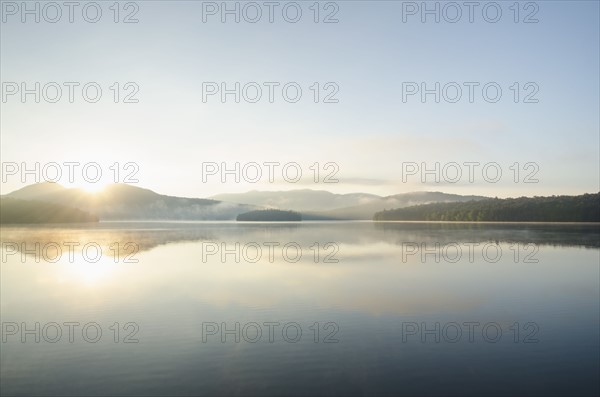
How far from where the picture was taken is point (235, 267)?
52.8 m

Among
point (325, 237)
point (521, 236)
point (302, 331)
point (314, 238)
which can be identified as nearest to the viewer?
point (302, 331)

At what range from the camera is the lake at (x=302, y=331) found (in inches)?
679

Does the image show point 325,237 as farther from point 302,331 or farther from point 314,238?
point 302,331

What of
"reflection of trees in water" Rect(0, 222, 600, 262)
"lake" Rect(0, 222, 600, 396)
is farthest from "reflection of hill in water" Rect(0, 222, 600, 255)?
"lake" Rect(0, 222, 600, 396)

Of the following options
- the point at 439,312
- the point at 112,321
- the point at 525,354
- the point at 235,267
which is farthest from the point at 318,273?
the point at 525,354

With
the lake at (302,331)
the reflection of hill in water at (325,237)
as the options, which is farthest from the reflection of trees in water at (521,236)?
the lake at (302,331)

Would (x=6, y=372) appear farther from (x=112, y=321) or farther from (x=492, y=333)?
(x=492, y=333)

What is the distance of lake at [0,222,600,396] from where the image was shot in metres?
17.2

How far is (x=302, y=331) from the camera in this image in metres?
24.5

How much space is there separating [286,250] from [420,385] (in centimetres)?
5729

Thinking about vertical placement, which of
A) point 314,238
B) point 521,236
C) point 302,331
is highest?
point 314,238

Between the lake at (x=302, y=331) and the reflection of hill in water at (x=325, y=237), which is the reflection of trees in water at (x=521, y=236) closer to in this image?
the reflection of hill in water at (x=325, y=237)

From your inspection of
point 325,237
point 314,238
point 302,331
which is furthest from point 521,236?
point 302,331

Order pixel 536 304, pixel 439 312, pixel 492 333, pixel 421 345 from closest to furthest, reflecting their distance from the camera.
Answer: pixel 421 345, pixel 492 333, pixel 439 312, pixel 536 304
